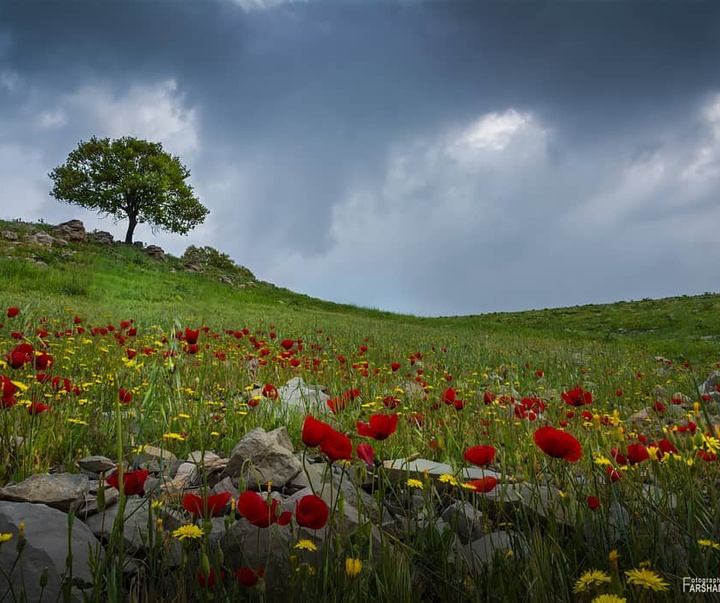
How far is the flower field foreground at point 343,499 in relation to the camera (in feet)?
4.78

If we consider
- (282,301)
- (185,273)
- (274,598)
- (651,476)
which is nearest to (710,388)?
(651,476)

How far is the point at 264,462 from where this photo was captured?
2496mm

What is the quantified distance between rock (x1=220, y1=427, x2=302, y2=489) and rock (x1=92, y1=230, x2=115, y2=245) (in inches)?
1358

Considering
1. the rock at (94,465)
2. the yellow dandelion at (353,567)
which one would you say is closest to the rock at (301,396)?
the rock at (94,465)

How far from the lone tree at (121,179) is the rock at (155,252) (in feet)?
15.7

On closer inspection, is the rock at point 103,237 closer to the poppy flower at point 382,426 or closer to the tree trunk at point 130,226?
the tree trunk at point 130,226

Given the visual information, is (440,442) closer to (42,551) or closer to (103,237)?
(42,551)

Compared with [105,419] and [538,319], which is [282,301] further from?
[105,419]

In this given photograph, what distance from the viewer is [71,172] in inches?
1513

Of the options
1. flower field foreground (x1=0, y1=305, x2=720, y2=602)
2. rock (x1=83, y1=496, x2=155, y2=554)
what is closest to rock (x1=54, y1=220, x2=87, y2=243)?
flower field foreground (x1=0, y1=305, x2=720, y2=602)

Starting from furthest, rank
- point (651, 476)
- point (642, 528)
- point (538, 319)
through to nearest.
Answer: point (538, 319)
point (651, 476)
point (642, 528)

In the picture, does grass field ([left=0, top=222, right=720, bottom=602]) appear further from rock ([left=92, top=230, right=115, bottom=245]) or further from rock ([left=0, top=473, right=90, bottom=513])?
rock ([left=92, top=230, right=115, bottom=245])

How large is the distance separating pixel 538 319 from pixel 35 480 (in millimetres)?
27723

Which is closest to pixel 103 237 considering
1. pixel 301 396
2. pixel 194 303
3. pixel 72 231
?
pixel 72 231
